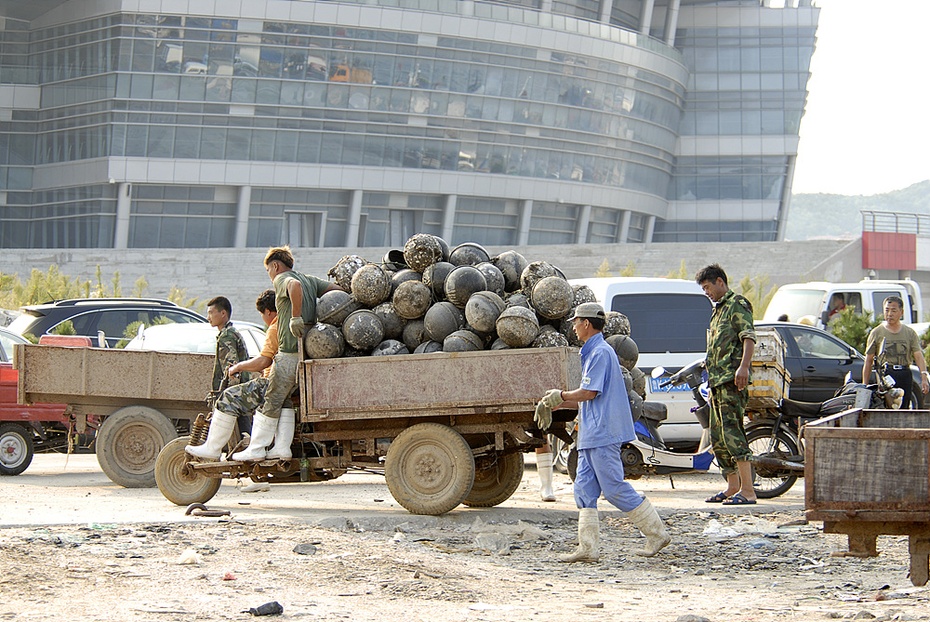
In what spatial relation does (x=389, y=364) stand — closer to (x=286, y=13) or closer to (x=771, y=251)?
(x=771, y=251)

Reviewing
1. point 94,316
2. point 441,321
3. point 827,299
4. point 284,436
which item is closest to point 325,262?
point 827,299

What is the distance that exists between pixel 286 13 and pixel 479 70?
10137mm

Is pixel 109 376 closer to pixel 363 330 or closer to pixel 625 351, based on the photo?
pixel 363 330

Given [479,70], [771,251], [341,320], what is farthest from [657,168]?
[341,320]

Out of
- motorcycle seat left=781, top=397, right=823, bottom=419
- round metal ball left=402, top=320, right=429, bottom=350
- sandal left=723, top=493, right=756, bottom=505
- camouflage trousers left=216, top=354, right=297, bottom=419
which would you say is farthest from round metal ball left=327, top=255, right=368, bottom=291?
motorcycle seat left=781, top=397, right=823, bottom=419

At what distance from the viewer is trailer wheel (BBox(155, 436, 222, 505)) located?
11.1 m

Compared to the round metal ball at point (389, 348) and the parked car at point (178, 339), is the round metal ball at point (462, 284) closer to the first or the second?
the round metal ball at point (389, 348)

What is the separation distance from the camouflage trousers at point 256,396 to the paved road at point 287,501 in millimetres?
833

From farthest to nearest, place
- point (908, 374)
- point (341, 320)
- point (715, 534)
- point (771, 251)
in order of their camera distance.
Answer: point (771, 251) → point (908, 374) → point (341, 320) → point (715, 534)

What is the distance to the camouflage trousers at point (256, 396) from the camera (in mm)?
10508

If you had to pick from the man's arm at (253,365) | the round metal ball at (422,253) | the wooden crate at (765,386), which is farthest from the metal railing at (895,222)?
the man's arm at (253,365)

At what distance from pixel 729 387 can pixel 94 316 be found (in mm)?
11560

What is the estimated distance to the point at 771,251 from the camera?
187 feet

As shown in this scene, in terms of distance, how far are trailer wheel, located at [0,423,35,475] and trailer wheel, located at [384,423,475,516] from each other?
5777 mm
